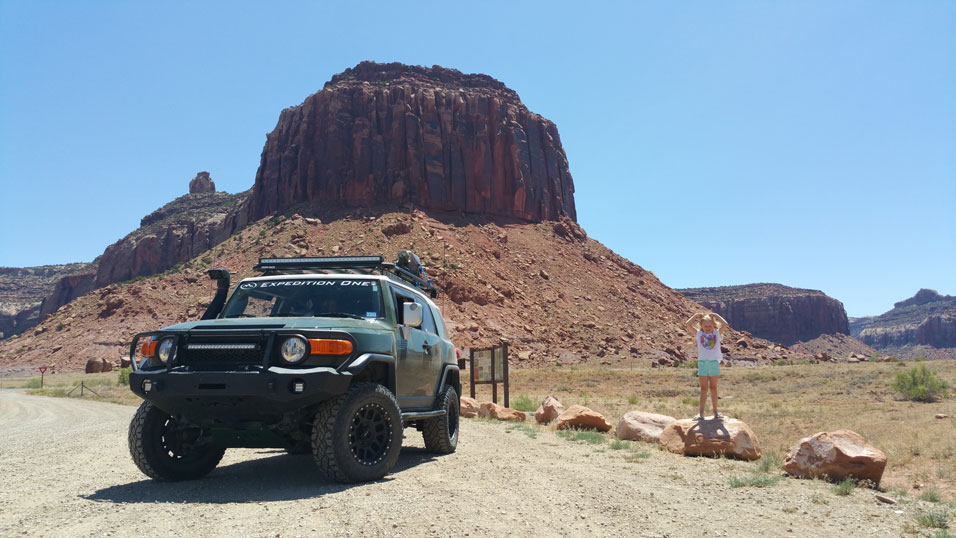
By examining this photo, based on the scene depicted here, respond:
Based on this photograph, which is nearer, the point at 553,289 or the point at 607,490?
the point at 607,490

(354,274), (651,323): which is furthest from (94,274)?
(354,274)

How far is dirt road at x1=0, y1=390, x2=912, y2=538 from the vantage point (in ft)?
15.6

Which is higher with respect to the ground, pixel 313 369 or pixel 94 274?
pixel 94 274

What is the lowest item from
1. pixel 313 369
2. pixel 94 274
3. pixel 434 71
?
pixel 313 369

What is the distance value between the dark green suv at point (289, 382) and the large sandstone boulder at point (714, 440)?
14.5 feet

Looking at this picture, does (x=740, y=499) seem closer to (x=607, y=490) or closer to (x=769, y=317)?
(x=607, y=490)

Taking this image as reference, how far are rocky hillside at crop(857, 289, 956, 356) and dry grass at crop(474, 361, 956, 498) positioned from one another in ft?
474

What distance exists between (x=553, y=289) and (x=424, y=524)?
65169 millimetres

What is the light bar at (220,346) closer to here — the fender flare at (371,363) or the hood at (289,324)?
the hood at (289,324)

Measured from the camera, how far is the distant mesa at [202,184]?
143 metres

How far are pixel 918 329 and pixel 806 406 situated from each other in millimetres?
188865

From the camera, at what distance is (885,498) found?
630 centimetres

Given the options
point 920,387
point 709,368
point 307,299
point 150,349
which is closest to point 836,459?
point 709,368

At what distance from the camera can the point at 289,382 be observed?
575 cm
